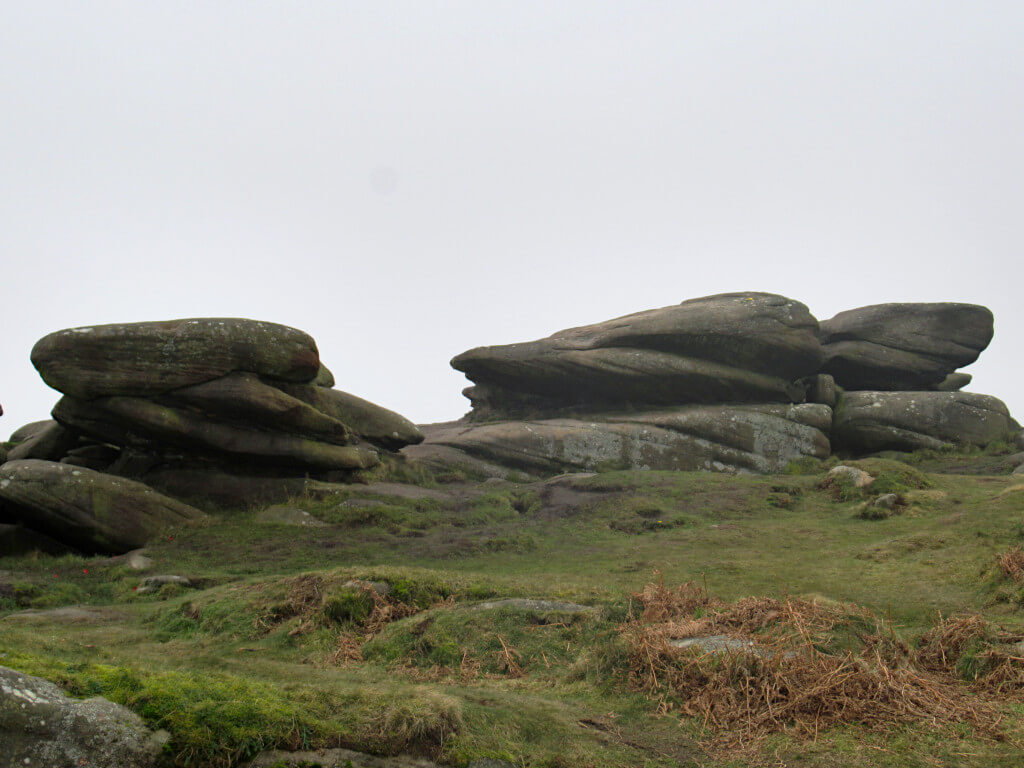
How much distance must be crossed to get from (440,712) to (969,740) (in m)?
4.55

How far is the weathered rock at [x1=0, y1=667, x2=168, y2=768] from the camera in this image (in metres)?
4.57

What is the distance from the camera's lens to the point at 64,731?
15.4 feet

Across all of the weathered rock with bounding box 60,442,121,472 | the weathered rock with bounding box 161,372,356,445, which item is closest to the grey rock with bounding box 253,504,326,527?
the weathered rock with bounding box 161,372,356,445

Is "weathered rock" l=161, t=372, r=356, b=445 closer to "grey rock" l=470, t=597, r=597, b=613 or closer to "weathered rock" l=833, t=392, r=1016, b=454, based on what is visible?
"grey rock" l=470, t=597, r=597, b=613

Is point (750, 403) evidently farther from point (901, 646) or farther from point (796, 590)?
point (901, 646)

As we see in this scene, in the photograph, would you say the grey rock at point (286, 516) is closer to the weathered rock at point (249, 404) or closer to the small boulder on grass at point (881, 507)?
the weathered rock at point (249, 404)

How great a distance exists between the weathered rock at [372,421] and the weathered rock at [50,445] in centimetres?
1049

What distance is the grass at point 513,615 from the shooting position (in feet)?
19.9

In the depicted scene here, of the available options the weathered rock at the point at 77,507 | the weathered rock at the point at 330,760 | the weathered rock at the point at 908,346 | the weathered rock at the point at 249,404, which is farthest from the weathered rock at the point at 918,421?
the weathered rock at the point at 330,760

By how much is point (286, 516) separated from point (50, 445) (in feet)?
39.7

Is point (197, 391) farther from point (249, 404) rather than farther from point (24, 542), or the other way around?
point (24, 542)

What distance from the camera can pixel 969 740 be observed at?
6348mm

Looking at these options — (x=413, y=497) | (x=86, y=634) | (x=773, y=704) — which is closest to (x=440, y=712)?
(x=773, y=704)

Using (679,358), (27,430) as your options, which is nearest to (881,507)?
(679,358)
